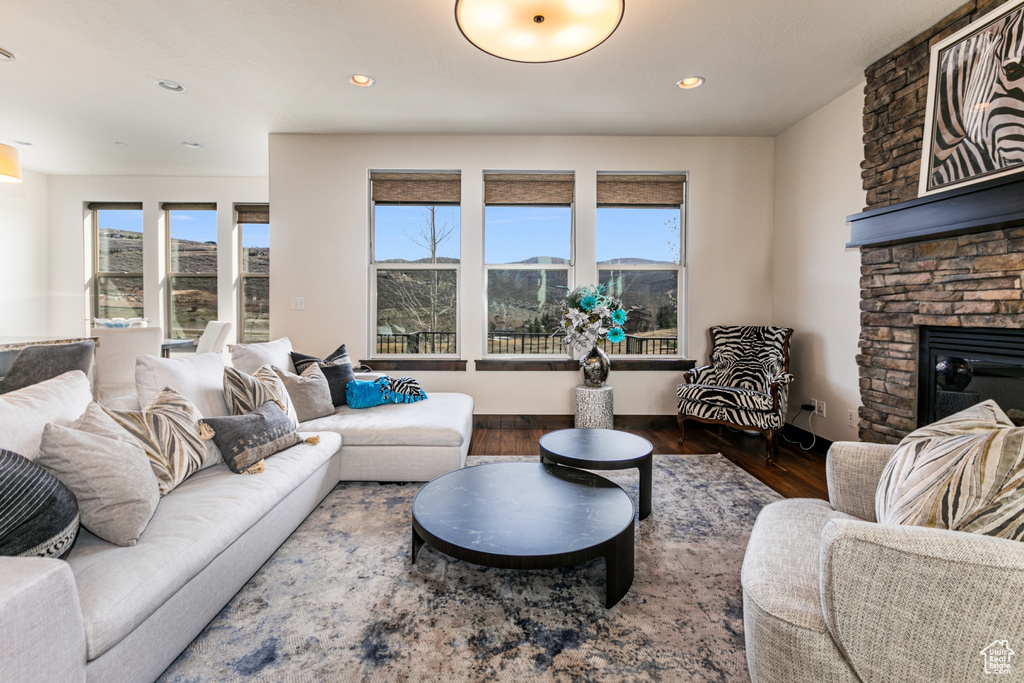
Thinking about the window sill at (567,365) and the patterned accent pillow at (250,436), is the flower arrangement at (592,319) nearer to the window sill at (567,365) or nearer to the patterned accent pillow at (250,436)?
the window sill at (567,365)

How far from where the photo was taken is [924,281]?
264 cm

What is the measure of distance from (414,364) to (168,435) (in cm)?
254

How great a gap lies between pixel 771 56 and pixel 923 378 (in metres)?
2.23

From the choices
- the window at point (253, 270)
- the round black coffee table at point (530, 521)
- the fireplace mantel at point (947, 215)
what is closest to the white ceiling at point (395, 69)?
the fireplace mantel at point (947, 215)

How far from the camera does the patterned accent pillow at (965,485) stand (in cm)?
95

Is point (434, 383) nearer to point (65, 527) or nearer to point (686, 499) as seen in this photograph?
point (686, 499)

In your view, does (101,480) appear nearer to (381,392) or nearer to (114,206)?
(381,392)

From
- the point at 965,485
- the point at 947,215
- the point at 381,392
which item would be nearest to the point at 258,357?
the point at 381,392

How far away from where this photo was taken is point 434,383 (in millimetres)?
4297

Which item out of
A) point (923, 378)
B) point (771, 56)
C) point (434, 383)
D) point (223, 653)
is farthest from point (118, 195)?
point (923, 378)

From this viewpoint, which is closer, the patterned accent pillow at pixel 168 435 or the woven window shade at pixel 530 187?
the patterned accent pillow at pixel 168 435

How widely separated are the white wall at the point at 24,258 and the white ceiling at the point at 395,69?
140 cm

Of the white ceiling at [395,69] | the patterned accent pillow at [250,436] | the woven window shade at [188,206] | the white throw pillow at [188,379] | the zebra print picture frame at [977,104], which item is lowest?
the patterned accent pillow at [250,436]

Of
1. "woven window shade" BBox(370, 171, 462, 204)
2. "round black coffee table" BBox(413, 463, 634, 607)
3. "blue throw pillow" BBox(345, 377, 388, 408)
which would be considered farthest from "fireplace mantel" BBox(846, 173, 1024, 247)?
"blue throw pillow" BBox(345, 377, 388, 408)
